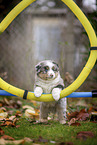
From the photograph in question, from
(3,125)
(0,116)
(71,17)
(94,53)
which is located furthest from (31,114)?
(71,17)

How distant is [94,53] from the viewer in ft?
7.73

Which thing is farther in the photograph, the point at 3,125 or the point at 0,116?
the point at 0,116

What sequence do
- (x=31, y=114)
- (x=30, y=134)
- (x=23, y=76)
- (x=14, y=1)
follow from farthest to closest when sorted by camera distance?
1. (x=23, y=76)
2. (x=14, y=1)
3. (x=31, y=114)
4. (x=30, y=134)

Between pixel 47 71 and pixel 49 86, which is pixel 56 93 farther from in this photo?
pixel 47 71

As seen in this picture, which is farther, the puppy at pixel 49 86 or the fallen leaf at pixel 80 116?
the fallen leaf at pixel 80 116

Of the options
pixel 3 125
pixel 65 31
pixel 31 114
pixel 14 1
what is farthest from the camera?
pixel 65 31

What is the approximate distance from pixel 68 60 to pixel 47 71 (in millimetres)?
3036

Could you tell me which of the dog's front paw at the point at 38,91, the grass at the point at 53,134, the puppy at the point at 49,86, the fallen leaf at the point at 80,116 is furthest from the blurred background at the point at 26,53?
the grass at the point at 53,134

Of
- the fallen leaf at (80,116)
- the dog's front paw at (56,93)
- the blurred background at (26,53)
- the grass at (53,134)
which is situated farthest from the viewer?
the blurred background at (26,53)

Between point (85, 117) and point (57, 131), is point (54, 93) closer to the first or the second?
point (57, 131)

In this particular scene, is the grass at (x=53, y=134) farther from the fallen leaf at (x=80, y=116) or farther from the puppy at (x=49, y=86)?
the fallen leaf at (x=80, y=116)

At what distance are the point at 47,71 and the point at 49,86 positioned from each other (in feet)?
0.62

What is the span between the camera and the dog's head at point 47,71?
93.0 inches

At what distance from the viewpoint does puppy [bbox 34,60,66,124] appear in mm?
2352
